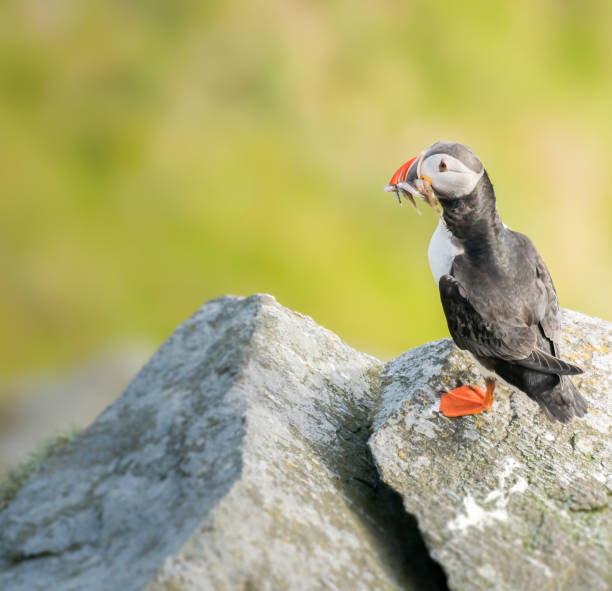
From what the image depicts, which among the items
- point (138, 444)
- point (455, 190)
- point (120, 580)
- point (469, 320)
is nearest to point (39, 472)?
point (138, 444)

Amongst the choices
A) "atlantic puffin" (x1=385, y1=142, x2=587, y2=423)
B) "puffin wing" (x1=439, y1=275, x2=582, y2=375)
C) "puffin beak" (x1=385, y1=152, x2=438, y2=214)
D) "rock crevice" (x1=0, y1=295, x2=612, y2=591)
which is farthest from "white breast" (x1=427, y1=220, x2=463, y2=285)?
"rock crevice" (x1=0, y1=295, x2=612, y2=591)

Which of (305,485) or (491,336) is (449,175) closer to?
(491,336)

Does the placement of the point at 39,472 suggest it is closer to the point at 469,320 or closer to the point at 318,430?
the point at 318,430

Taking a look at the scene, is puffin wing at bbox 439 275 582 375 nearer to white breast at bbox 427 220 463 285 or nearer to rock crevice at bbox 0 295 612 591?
white breast at bbox 427 220 463 285

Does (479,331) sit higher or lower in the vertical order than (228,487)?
higher

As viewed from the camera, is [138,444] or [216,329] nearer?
[138,444]

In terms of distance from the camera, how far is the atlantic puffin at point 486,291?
346 centimetres

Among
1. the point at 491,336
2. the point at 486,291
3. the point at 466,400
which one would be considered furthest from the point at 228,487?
the point at 486,291

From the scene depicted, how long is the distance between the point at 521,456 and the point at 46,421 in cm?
488

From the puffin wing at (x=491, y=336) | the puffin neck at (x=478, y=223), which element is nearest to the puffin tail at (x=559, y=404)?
the puffin wing at (x=491, y=336)

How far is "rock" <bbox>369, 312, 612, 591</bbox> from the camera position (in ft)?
9.52

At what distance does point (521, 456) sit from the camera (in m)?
3.43

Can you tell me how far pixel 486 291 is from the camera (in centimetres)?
360

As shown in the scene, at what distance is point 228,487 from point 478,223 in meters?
2.00
